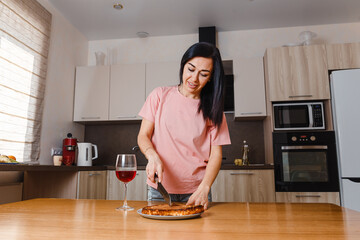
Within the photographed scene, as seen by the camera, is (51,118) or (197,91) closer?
(197,91)

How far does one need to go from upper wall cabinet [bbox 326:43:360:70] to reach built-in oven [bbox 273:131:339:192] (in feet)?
2.21

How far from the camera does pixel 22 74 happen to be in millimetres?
2586

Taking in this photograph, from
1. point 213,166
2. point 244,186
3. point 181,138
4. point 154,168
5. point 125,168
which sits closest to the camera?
point 125,168

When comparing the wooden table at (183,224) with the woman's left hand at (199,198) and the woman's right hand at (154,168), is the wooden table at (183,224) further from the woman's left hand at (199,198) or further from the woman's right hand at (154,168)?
the woman's right hand at (154,168)

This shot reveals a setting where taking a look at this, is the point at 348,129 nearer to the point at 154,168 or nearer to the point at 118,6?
the point at 154,168

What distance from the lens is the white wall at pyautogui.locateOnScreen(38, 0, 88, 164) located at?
295 cm

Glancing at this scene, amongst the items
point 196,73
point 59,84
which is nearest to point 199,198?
point 196,73

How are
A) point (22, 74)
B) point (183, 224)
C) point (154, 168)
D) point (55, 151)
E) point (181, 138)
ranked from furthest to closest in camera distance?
point (55, 151) < point (22, 74) < point (181, 138) < point (154, 168) < point (183, 224)

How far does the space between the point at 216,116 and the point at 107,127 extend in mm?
2514

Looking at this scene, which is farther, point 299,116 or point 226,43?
point 226,43

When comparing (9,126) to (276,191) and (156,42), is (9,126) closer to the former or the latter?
(156,42)

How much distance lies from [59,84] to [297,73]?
245 centimetres

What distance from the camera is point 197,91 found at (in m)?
1.47

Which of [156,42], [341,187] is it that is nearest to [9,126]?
[156,42]
